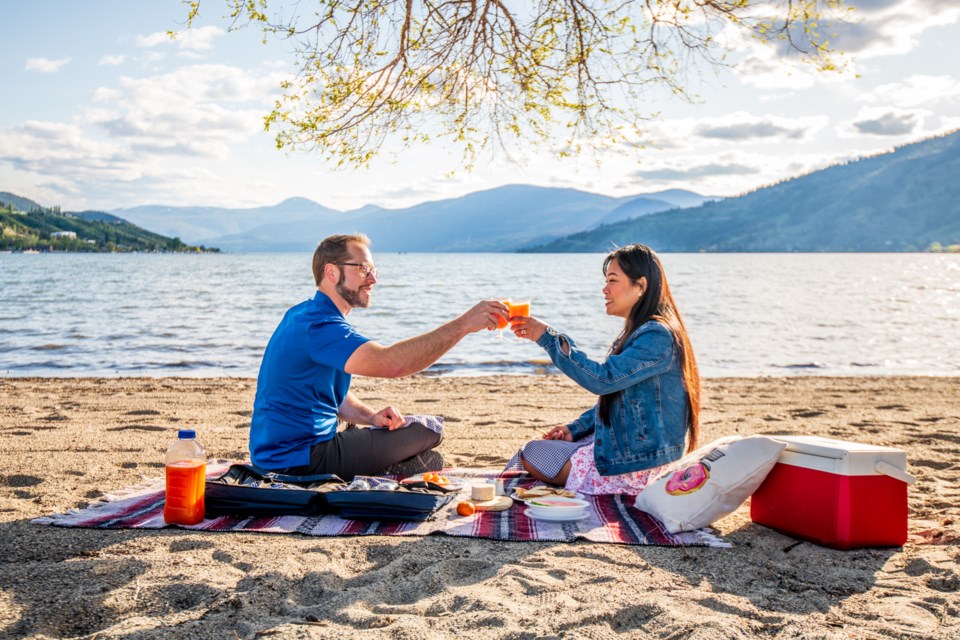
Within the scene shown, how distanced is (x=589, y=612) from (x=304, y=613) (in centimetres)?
117

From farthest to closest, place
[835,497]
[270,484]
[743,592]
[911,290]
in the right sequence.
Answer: [911,290]
[270,484]
[835,497]
[743,592]

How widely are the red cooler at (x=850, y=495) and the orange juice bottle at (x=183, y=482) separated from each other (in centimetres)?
345

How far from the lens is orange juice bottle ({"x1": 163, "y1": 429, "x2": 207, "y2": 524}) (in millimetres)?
4457

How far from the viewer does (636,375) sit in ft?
16.0

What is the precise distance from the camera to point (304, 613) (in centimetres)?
323

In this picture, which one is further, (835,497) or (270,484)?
(270,484)

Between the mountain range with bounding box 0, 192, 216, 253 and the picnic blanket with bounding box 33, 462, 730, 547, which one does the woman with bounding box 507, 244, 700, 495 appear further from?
the mountain range with bounding box 0, 192, 216, 253

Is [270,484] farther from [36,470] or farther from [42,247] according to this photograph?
[42,247]

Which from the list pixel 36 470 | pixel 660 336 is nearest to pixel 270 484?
pixel 36 470

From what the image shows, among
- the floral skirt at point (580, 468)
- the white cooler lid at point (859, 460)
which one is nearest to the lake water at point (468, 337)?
the floral skirt at point (580, 468)

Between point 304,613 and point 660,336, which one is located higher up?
point 660,336

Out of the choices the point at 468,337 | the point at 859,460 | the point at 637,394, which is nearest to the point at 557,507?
the point at 637,394

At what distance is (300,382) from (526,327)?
1470 mm

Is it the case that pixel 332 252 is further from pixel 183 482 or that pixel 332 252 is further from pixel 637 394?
pixel 637 394
